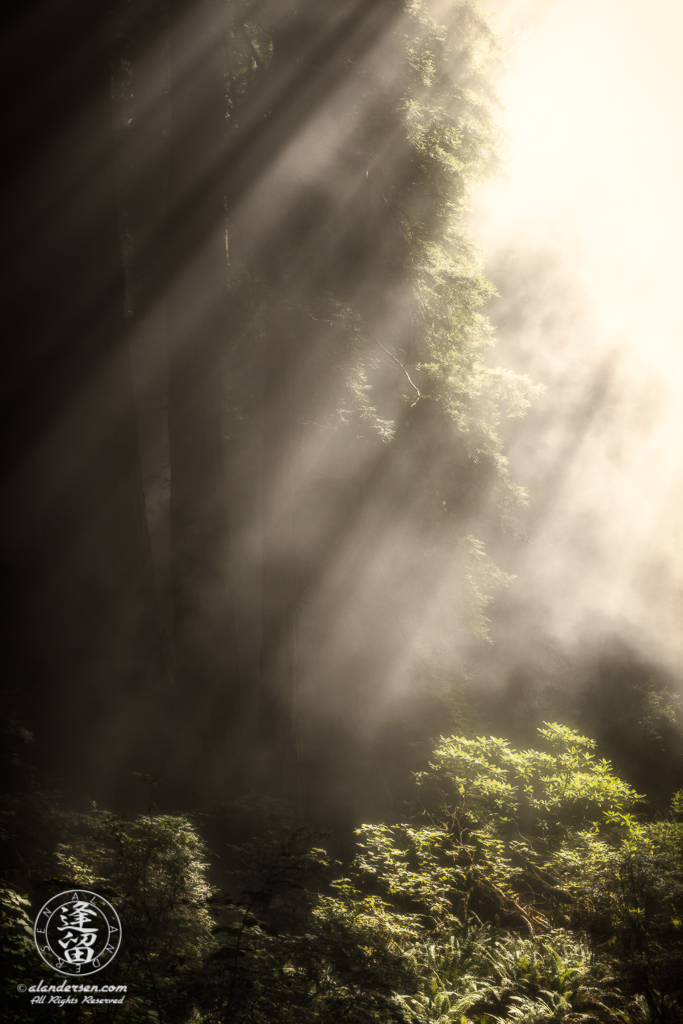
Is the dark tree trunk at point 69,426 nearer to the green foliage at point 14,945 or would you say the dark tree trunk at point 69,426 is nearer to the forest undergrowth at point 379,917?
the forest undergrowth at point 379,917

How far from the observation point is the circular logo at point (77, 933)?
2168mm

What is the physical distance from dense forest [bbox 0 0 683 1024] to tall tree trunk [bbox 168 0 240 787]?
0.13ft

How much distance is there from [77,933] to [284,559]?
22.5ft

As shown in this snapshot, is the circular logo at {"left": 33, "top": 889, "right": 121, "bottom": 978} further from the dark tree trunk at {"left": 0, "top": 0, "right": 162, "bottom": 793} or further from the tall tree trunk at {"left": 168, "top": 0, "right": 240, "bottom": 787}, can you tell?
the tall tree trunk at {"left": 168, "top": 0, "right": 240, "bottom": 787}

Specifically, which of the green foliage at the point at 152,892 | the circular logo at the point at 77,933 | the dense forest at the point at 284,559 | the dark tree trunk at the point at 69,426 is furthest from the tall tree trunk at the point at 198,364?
the circular logo at the point at 77,933

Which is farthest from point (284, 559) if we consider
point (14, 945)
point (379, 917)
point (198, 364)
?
point (14, 945)

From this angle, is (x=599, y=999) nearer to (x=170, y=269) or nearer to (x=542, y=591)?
(x=170, y=269)

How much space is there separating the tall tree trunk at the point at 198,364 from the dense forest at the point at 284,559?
4 cm

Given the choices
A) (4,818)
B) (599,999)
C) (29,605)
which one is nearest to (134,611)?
(29,605)

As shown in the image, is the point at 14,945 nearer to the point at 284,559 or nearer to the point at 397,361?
the point at 284,559

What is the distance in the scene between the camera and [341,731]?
399 inches

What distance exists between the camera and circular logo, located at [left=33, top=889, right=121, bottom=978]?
2.17 meters

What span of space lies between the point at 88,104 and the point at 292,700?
342 inches

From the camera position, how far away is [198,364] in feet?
21.9
